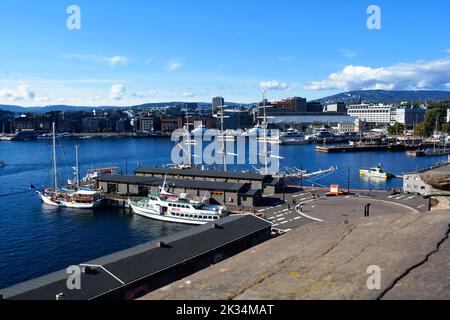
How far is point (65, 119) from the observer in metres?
163

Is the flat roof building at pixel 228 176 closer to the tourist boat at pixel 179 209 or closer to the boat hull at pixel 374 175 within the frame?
the tourist boat at pixel 179 209

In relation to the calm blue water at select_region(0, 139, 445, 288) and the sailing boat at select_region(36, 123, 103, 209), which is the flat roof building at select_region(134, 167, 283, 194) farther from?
the calm blue water at select_region(0, 139, 445, 288)

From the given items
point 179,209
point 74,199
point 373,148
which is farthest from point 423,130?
point 74,199

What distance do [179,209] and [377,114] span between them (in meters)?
151

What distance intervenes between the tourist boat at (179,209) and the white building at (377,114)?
13629 cm

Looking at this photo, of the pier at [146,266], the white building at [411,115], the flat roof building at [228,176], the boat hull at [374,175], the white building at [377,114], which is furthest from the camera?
the white building at [377,114]

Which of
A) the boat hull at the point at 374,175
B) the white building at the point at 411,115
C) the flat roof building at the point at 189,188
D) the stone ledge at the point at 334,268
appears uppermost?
the white building at the point at 411,115

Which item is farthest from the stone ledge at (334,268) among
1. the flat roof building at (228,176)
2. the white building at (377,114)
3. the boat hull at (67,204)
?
the white building at (377,114)

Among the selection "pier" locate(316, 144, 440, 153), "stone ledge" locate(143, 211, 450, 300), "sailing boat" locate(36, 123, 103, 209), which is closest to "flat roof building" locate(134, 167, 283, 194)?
"sailing boat" locate(36, 123, 103, 209)

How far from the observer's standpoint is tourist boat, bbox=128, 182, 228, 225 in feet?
90.0

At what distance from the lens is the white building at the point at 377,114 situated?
159m

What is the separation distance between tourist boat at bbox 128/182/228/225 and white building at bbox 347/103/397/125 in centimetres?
13629

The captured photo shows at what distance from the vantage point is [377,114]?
16438cm
